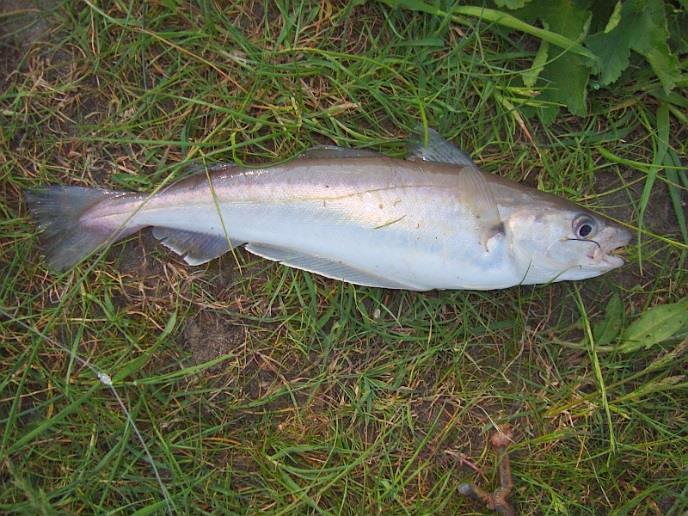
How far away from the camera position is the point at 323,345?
291 cm

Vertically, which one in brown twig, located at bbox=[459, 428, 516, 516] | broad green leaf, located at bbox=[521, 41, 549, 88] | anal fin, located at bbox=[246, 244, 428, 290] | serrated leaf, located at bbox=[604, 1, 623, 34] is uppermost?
serrated leaf, located at bbox=[604, 1, 623, 34]

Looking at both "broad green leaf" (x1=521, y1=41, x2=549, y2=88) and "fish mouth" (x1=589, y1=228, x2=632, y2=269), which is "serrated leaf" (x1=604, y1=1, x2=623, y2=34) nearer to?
"broad green leaf" (x1=521, y1=41, x2=549, y2=88)

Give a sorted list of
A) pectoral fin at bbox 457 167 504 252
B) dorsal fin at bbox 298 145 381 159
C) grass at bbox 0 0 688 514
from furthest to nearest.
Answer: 1. grass at bbox 0 0 688 514
2. dorsal fin at bbox 298 145 381 159
3. pectoral fin at bbox 457 167 504 252

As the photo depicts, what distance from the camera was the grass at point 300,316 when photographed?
2.86 m

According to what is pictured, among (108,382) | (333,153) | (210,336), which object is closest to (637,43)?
(333,153)

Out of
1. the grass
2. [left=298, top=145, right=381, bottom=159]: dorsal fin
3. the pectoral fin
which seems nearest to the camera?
the pectoral fin

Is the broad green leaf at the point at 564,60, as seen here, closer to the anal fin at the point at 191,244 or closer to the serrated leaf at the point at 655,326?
the serrated leaf at the point at 655,326

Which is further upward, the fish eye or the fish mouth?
the fish eye

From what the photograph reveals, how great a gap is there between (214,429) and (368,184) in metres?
1.46

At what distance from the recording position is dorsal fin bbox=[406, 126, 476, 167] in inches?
110

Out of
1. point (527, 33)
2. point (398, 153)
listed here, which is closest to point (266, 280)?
point (398, 153)

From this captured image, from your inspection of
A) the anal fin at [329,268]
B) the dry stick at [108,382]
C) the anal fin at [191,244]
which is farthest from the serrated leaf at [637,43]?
the dry stick at [108,382]

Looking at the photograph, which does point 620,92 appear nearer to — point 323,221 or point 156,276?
point 323,221

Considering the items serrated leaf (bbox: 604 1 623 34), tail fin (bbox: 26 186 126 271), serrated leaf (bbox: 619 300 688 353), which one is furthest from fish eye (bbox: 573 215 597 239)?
tail fin (bbox: 26 186 126 271)
